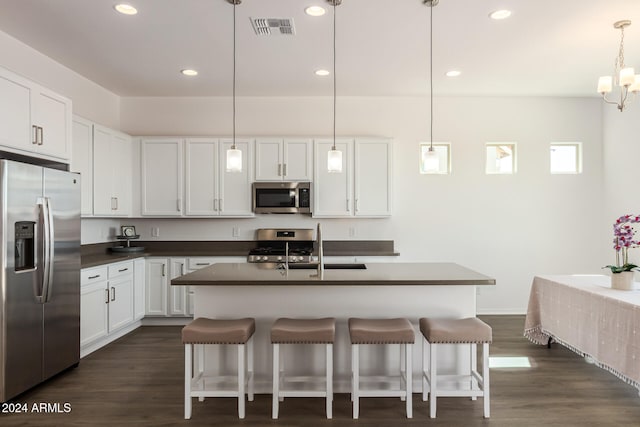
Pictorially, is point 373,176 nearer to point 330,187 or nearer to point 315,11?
point 330,187

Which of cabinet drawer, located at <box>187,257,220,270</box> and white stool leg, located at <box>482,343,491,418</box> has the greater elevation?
cabinet drawer, located at <box>187,257,220,270</box>

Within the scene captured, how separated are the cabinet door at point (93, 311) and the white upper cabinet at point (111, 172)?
0.90m

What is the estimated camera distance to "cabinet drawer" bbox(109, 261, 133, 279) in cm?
423

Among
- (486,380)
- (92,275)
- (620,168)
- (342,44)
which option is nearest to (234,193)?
(92,275)

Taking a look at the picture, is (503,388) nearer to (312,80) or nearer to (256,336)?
(256,336)

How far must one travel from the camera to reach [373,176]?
5.08 meters

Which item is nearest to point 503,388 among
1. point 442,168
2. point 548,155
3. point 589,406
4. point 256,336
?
point 589,406

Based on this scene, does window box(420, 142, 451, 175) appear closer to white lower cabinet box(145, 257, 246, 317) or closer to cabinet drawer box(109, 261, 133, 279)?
white lower cabinet box(145, 257, 246, 317)

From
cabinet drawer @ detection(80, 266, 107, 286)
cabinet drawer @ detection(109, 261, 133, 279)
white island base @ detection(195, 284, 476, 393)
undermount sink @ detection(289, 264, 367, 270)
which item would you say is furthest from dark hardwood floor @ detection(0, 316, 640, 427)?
undermount sink @ detection(289, 264, 367, 270)

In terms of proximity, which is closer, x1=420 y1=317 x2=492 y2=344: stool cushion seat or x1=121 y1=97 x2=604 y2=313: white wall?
x1=420 y1=317 x2=492 y2=344: stool cushion seat

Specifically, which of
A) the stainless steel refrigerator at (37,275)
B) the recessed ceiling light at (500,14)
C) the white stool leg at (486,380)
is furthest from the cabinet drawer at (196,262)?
the recessed ceiling light at (500,14)

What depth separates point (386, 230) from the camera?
5418mm

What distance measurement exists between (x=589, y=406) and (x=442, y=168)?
329 centimetres

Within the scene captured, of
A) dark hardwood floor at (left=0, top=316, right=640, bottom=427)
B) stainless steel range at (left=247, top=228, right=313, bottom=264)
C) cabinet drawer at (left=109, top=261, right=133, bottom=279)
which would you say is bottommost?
dark hardwood floor at (left=0, top=316, right=640, bottom=427)
